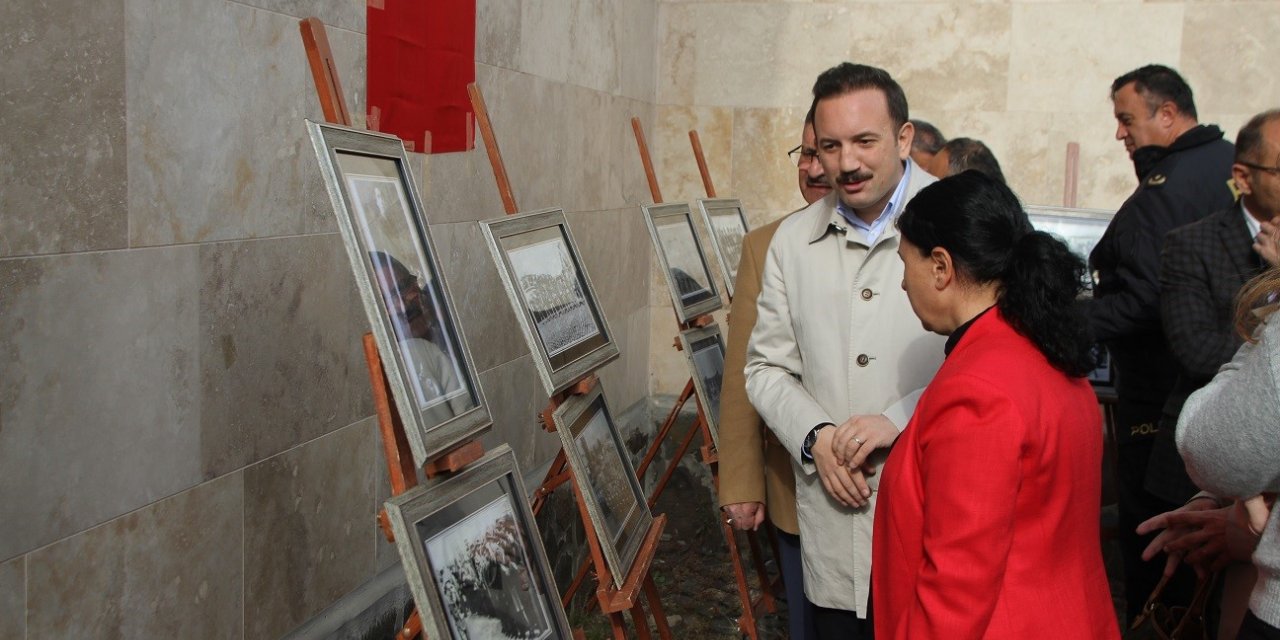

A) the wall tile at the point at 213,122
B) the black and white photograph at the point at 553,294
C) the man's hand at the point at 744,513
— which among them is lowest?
the man's hand at the point at 744,513

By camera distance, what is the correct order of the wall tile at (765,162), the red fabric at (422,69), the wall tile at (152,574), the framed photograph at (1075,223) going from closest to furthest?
1. the wall tile at (152,574)
2. the red fabric at (422,69)
3. the framed photograph at (1075,223)
4. the wall tile at (765,162)

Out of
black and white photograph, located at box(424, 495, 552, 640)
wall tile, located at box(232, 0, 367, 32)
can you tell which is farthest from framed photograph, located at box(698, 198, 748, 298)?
black and white photograph, located at box(424, 495, 552, 640)

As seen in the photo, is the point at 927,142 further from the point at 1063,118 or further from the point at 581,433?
the point at 1063,118

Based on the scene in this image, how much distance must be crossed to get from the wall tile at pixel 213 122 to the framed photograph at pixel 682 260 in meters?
1.55

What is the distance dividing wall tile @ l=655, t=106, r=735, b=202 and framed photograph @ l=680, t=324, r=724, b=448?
10.2 ft

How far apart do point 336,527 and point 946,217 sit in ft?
7.12

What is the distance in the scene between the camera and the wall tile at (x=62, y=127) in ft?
7.59

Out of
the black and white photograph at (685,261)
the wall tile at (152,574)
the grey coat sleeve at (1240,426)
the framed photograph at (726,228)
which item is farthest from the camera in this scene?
the framed photograph at (726,228)

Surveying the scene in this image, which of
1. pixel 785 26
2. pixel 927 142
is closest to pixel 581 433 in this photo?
pixel 927 142

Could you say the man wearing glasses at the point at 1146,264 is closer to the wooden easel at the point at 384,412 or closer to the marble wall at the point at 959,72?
the marble wall at the point at 959,72

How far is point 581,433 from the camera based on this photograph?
318cm

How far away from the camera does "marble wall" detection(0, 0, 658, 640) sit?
2.38 metres

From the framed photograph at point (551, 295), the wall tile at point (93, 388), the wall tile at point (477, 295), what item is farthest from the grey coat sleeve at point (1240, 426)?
the wall tile at point (477, 295)

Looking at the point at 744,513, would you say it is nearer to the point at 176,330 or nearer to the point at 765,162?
the point at 176,330
